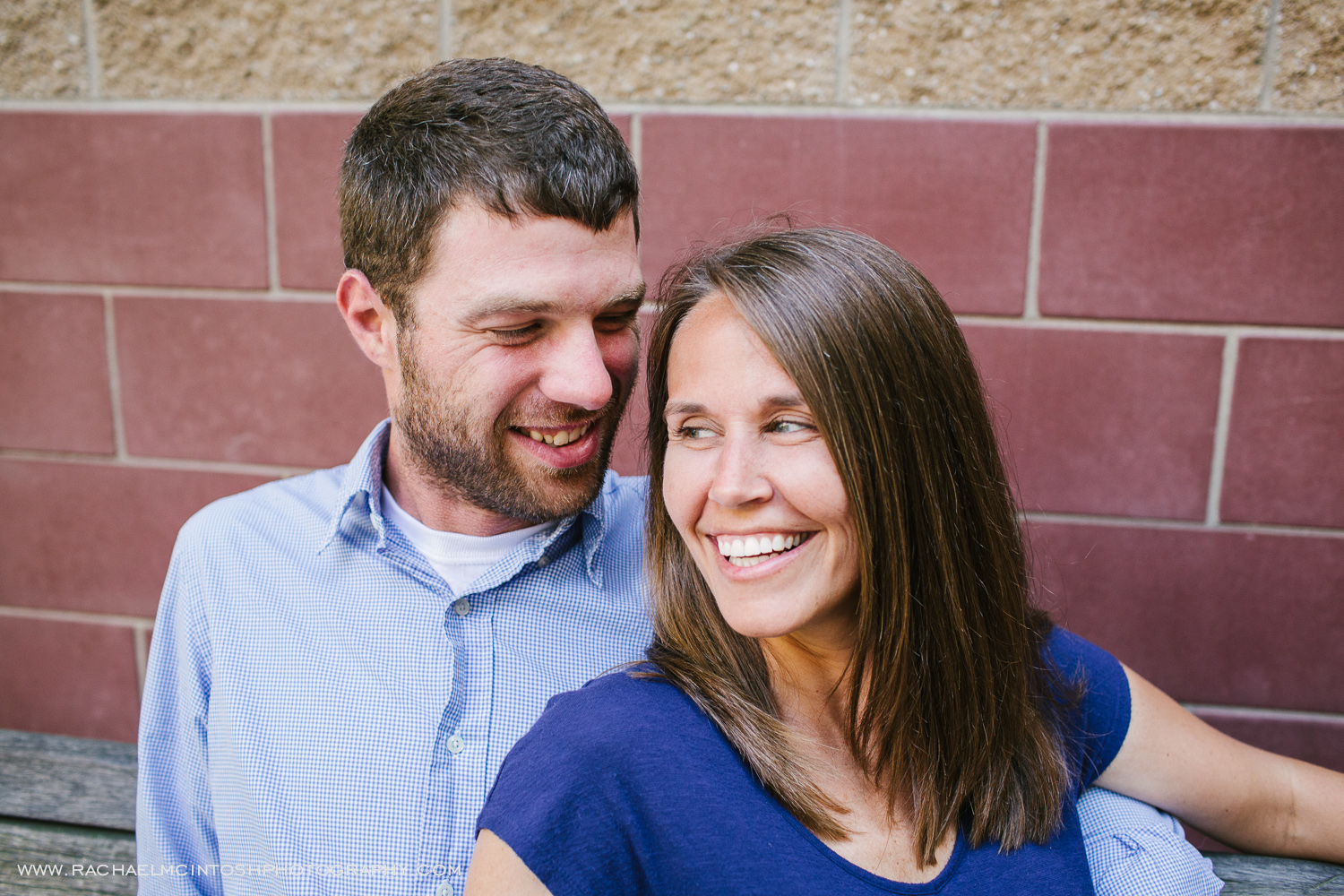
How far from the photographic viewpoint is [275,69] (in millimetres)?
1980

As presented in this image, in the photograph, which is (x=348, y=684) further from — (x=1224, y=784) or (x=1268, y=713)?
(x=1268, y=713)

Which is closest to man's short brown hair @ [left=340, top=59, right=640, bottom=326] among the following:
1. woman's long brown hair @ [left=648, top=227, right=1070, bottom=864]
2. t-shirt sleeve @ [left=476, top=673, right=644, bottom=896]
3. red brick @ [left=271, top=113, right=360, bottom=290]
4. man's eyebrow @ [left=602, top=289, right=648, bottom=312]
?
man's eyebrow @ [left=602, top=289, right=648, bottom=312]

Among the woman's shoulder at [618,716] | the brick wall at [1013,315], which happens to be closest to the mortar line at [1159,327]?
the brick wall at [1013,315]

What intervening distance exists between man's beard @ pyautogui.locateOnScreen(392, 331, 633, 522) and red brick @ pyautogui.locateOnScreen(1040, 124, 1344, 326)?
1086mm

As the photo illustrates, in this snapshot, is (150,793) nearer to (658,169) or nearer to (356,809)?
(356,809)

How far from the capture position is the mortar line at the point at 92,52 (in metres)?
2.03

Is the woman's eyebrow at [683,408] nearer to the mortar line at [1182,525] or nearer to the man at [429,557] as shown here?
the man at [429,557]

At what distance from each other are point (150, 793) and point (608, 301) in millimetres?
1187

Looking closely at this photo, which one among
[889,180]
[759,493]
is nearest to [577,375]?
[759,493]

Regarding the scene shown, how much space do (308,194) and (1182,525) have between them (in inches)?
83.5

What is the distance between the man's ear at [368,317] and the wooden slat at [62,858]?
1.06 m

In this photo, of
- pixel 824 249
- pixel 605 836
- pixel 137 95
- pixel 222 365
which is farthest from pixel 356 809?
pixel 137 95

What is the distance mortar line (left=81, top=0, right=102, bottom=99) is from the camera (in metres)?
2.03

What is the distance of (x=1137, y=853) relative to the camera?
1.24m
